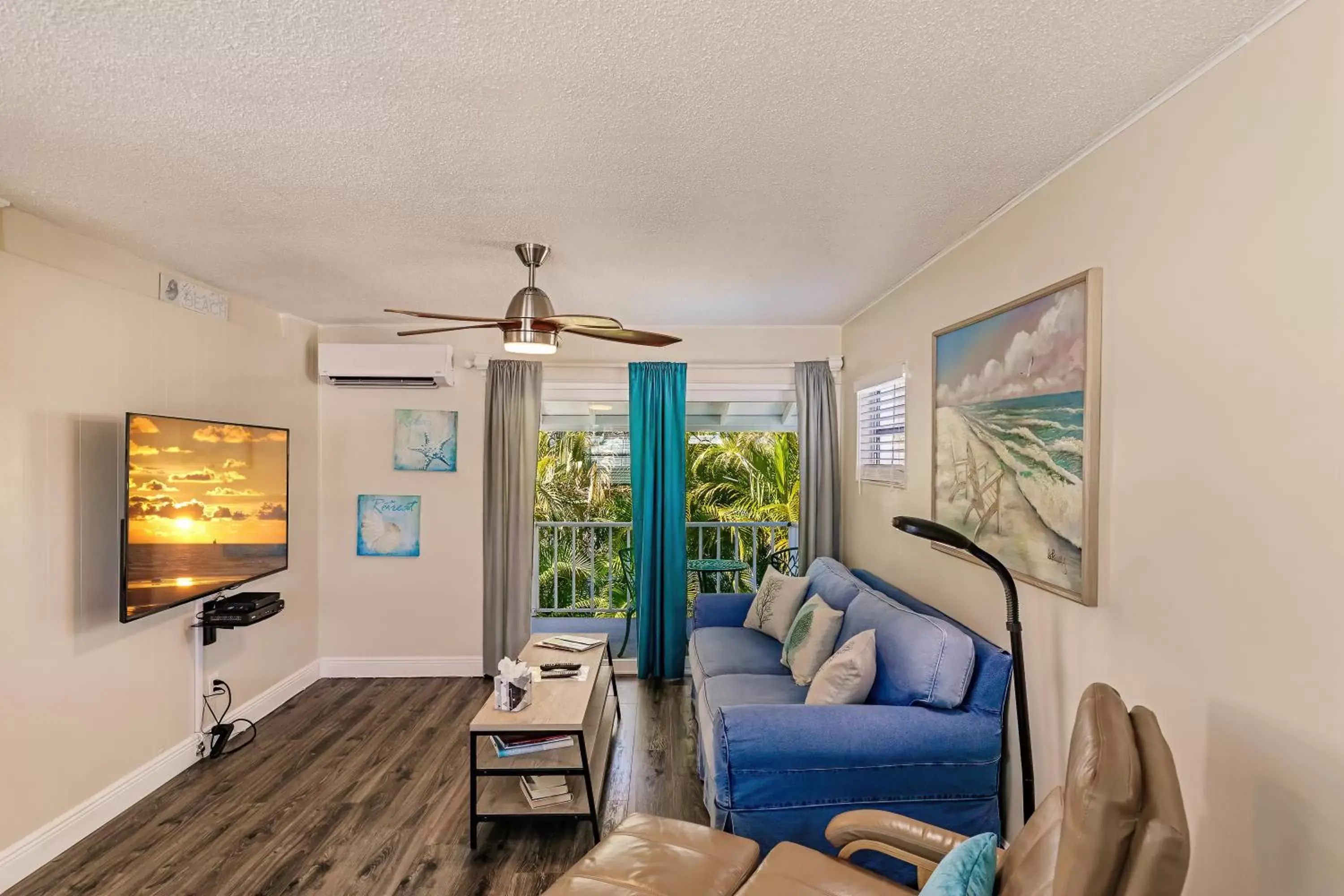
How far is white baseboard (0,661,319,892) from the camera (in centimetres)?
241

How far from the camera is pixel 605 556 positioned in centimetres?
657

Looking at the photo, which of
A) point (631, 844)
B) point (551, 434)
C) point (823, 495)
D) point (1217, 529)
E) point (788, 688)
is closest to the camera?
point (1217, 529)

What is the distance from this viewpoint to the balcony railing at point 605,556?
5355 millimetres

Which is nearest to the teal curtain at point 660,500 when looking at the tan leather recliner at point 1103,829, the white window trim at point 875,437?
the white window trim at point 875,437

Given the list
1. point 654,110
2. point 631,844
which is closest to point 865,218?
point 654,110

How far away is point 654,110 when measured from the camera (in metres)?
1.71

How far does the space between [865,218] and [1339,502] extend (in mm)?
1686

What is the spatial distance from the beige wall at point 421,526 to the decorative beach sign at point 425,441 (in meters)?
0.04

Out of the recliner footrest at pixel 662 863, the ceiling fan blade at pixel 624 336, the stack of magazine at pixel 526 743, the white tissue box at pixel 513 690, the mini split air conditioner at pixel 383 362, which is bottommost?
the stack of magazine at pixel 526 743

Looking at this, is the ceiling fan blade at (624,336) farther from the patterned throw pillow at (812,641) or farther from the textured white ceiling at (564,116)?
the patterned throw pillow at (812,641)

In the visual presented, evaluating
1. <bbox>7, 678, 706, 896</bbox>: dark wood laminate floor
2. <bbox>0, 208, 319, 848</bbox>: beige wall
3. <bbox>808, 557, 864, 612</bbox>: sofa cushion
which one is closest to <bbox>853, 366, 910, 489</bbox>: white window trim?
<bbox>808, 557, 864, 612</bbox>: sofa cushion

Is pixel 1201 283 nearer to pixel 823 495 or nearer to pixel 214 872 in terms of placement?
pixel 823 495

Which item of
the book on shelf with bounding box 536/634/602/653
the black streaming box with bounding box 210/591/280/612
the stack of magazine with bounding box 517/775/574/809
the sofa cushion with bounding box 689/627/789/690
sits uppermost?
the black streaming box with bounding box 210/591/280/612
